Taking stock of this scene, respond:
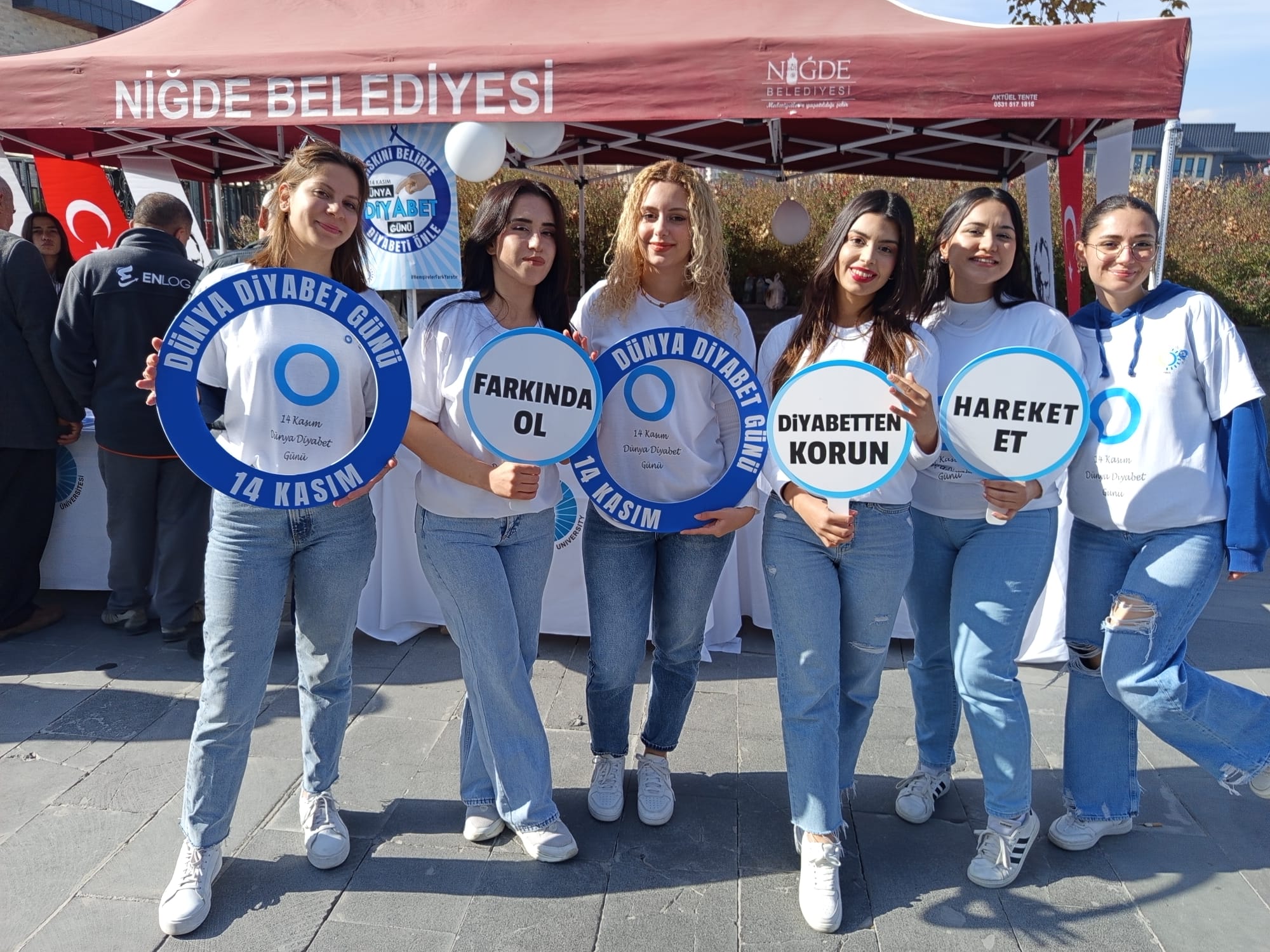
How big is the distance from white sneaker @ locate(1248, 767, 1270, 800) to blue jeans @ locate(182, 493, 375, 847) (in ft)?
7.99

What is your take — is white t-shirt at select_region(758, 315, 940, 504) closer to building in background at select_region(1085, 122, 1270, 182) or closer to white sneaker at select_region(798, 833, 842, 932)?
white sneaker at select_region(798, 833, 842, 932)

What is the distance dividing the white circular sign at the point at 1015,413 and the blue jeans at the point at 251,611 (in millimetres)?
1463

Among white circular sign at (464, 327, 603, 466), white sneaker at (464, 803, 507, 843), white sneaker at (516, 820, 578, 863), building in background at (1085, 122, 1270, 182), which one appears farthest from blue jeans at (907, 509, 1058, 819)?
building in background at (1085, 122, 1270, 182)

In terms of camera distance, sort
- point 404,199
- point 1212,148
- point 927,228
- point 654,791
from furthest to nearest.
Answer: point 1212,148
point 927,228
point 404,199
point 654,791

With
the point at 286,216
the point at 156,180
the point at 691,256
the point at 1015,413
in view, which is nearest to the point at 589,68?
the point at 691,256

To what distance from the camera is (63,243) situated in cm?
471

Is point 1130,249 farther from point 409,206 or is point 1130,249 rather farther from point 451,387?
point 409,206

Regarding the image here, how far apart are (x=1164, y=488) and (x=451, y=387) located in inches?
70.6

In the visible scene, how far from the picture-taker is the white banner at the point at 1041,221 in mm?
5246

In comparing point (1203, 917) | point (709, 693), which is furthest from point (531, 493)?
point (1203, 917)

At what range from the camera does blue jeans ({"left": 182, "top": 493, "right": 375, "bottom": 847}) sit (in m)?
2.04

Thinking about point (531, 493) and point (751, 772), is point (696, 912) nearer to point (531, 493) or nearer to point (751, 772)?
point (751, 772)

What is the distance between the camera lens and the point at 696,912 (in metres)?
2.17

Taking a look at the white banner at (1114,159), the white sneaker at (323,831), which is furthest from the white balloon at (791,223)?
the white sneaker at (323,831)
